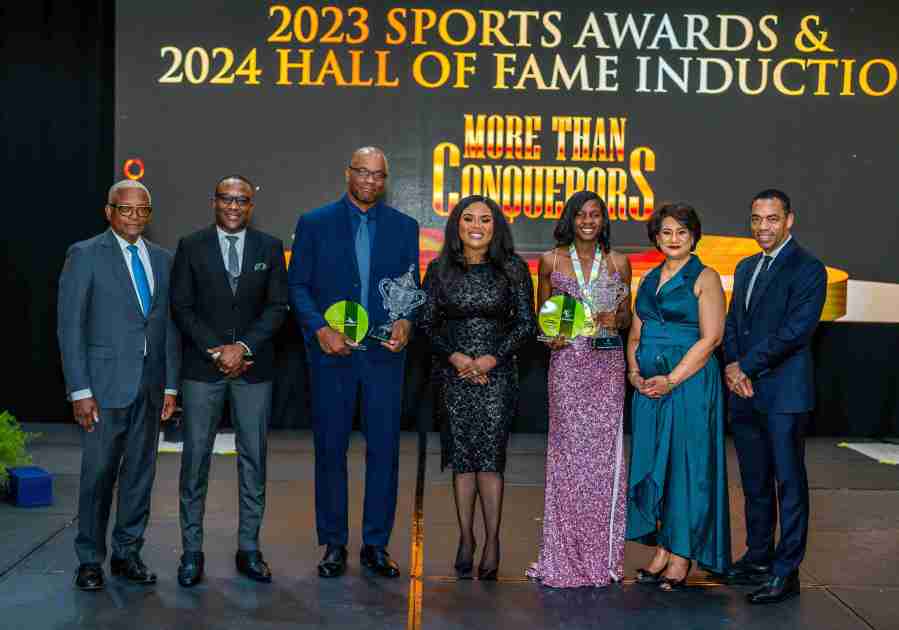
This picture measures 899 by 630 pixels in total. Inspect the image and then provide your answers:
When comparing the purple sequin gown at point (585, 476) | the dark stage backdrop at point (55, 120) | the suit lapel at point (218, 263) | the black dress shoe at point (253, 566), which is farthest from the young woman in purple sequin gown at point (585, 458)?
the dark stage backdrop at point (55, 120)

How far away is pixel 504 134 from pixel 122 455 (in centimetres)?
406

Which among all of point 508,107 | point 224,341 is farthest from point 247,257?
point 508,107

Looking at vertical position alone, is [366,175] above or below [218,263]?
above

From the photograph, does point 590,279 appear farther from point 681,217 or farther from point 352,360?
point 352,360

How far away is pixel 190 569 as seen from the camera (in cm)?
441

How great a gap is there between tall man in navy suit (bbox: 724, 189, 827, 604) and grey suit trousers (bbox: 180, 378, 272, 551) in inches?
77.9

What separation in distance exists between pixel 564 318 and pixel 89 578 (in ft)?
7.17

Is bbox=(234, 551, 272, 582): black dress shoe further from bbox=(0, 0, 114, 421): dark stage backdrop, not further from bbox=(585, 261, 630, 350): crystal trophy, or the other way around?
bbox=(0, 0, 114, 421): dark stage backdrop

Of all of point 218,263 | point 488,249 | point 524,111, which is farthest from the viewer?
point 524,111

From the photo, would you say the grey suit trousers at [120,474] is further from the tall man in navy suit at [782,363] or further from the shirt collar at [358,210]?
the tall man in navy suit at [782,363]

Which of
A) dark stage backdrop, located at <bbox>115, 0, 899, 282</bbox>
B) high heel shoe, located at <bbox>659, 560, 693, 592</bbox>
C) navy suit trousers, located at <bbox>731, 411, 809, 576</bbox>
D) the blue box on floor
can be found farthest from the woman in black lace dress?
dark stage backdrop, located at <bbox>115, 0, 899, 282</bbox>

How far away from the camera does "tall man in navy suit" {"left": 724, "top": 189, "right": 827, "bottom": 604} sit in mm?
4285

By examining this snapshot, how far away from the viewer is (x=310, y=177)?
7.70 metres

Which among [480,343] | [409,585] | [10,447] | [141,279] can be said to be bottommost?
[409,585]
